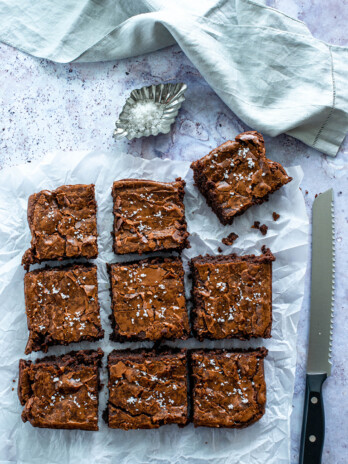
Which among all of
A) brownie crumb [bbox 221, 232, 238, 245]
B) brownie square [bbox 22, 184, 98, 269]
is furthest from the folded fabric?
brownie square [bbox 22, 184, 98, 269]

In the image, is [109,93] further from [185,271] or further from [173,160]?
[185,271]

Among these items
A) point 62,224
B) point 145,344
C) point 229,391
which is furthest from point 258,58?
point 229,391

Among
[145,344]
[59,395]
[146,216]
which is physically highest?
[146,216]

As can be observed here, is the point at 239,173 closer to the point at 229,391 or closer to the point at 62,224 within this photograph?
the point at 62,224

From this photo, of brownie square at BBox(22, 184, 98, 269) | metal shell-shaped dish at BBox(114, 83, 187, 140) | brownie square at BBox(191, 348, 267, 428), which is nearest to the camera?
brownie square at BBox(191, 348, 267, 428)

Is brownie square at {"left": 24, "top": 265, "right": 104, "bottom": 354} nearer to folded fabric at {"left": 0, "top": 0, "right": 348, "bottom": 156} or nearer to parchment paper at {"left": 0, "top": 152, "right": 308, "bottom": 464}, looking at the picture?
parchment paper at {"left": 0, "top": 152, "right": 308, "bottom": 464}

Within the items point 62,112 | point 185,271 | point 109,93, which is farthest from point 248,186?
point 62,112

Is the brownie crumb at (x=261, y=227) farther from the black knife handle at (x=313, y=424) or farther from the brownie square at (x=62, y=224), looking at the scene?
the brownie square at (x=62, y=224)
